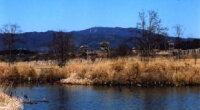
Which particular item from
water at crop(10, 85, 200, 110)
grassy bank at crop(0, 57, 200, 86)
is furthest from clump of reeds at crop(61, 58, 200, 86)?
water at crop(10, 85, 200, 110)

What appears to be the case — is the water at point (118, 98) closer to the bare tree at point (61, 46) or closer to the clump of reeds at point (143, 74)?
the clump of reeds at point (143, 74)

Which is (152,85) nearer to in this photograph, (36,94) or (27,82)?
(36,94)

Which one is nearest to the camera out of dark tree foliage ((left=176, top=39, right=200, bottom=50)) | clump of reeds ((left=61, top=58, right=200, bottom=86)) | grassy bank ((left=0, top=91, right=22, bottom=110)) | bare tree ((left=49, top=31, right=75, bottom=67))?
grassy bank ((left=0, top=91, right=22, bottom=110))

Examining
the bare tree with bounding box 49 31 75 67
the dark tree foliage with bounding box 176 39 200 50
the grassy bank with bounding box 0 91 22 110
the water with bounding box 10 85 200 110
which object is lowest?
the water with bounding box 10 85 200 110

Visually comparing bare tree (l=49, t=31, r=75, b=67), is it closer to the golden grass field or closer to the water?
the golden grass field

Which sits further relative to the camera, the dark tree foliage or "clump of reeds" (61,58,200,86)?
the dark tree foliage

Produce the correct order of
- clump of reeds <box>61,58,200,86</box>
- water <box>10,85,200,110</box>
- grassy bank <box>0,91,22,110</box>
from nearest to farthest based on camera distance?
grassy bank <box>0,91,22,110</box>
water <box>10,85,200,110</box>
clump of reeds <box>61,58,200,86</box>

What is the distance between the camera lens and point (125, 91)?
28719 mm

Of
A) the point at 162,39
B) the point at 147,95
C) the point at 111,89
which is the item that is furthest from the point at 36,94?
the point at 162,39

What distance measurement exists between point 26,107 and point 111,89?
1037 cm

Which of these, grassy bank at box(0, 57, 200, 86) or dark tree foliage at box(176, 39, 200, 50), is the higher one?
dark tree foliage at box(176, 39, 200, 50)

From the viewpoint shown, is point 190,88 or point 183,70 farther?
point 183,70

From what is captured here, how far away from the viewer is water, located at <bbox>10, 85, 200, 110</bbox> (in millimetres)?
21466

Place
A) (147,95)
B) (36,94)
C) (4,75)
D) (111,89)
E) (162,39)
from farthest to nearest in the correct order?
(162,39)
(4,75)
(111,89)
(36,94)
(147,95)
